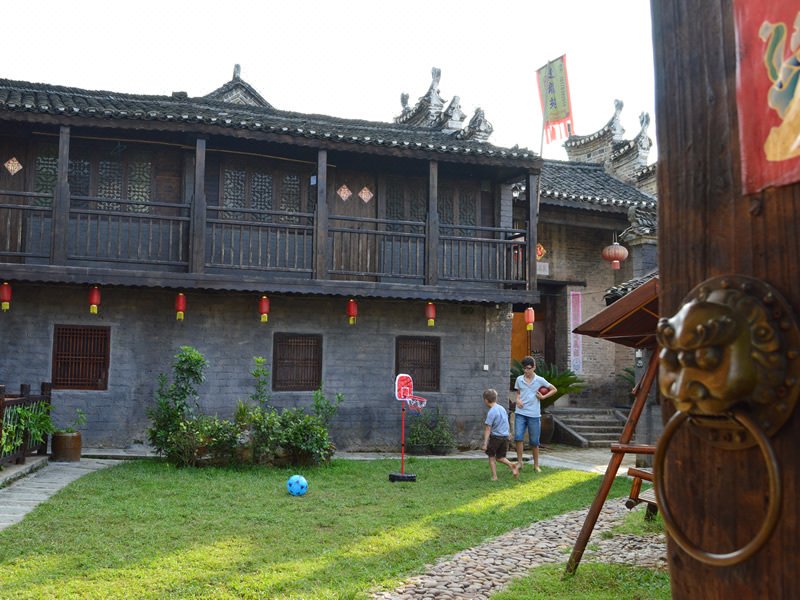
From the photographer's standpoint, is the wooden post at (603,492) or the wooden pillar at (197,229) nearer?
the wooden post at (603,492)

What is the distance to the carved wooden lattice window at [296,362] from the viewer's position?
1350cm

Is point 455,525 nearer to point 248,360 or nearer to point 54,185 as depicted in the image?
point 248,360

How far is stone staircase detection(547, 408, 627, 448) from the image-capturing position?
15.8m

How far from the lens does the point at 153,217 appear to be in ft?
38.9

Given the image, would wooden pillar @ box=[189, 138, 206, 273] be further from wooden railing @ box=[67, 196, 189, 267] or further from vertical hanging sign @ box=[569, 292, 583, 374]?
vertical hanging sign @ box=[569, 292, 583, 374]

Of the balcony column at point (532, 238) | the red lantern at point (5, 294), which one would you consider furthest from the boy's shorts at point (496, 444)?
the red lantern at point (5, 294)

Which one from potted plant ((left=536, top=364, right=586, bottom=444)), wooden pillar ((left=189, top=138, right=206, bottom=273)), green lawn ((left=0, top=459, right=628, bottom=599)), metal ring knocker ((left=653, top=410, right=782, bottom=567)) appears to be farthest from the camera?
potted plant ((left=536, top=364, right=586, bottom=444))

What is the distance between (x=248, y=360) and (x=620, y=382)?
9930mm

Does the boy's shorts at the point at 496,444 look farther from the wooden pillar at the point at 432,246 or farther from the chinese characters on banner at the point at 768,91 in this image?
the chinese characters on banner at the point at 768,91

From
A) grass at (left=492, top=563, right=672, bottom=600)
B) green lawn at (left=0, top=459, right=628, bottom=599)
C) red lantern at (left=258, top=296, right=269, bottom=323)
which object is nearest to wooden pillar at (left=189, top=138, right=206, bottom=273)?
red lantern at (left=258, top=296, right=269, bottom=323)

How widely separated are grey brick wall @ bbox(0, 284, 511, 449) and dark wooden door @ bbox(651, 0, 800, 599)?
1235cm

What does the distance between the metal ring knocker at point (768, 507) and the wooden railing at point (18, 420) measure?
Result: 9.08 meters

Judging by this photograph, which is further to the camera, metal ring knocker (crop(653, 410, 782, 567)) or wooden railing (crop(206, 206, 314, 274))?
wooden railing (crop(206, 206, 314, 274))

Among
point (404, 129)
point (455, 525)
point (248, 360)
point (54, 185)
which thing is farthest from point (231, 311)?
point (455, 525)
